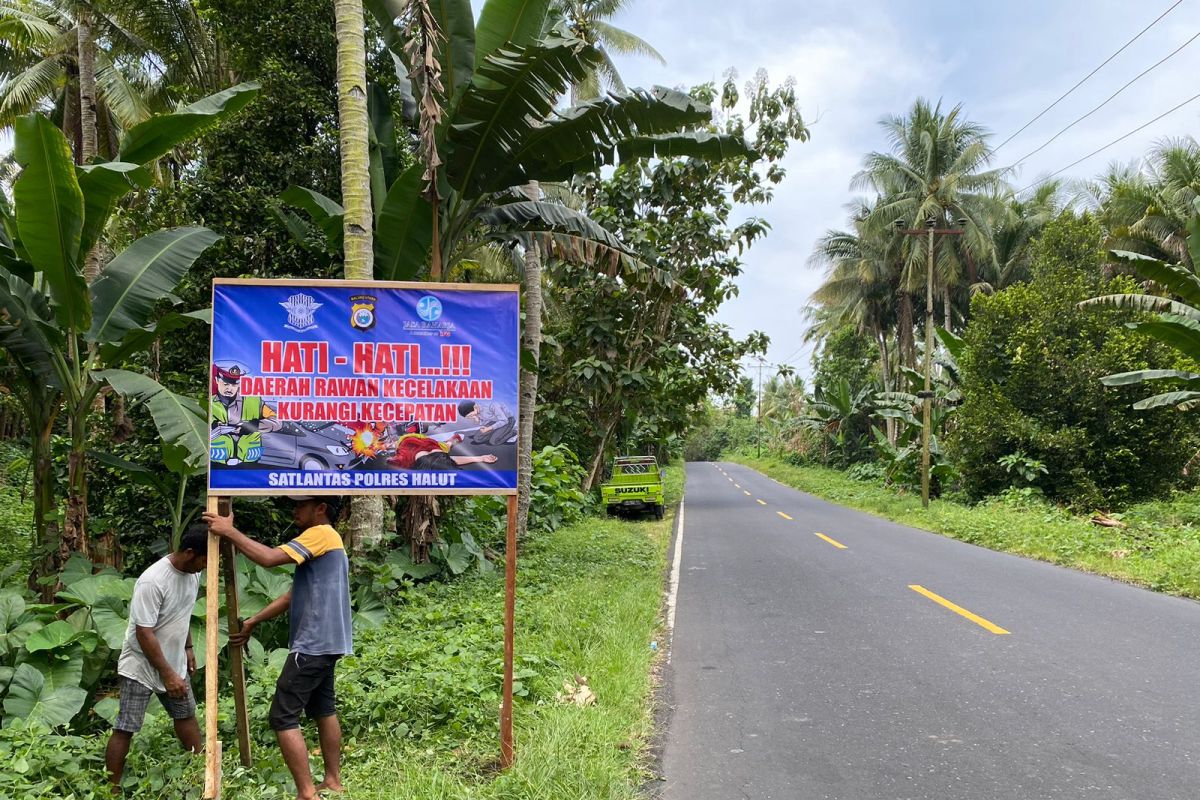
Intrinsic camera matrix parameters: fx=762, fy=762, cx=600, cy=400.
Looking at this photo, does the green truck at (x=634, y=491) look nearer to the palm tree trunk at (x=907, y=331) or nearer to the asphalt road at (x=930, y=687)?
the asphalt road at (x=930, y=687)

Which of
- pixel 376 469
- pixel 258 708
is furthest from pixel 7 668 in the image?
pixel 376 469

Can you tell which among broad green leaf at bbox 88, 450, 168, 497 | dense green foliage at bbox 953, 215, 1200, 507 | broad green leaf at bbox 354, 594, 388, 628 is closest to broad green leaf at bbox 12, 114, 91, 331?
broad green leaf at bbox 88, 450, 168, 497

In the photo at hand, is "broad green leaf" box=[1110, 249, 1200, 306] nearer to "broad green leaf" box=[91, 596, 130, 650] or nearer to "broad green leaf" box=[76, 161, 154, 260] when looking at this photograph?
"broad green leaf" box=[76, 161, 154, 260]

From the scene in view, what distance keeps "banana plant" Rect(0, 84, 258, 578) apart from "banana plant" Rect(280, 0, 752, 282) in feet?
4.31

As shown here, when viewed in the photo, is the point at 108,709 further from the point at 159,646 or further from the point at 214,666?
the point at 214,666

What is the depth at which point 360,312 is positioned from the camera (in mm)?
3980

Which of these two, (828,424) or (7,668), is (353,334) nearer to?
(7,668)

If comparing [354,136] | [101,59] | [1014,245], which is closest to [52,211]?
[354,136]

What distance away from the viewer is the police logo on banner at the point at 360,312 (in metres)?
3.98

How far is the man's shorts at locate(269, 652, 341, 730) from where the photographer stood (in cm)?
370

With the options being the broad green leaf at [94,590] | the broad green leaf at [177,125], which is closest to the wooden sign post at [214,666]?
the broad green leaf at [94,590]

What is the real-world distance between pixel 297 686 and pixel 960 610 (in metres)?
7.10

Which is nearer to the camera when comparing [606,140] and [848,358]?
[606,140]

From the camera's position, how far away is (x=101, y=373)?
5.73 meters
